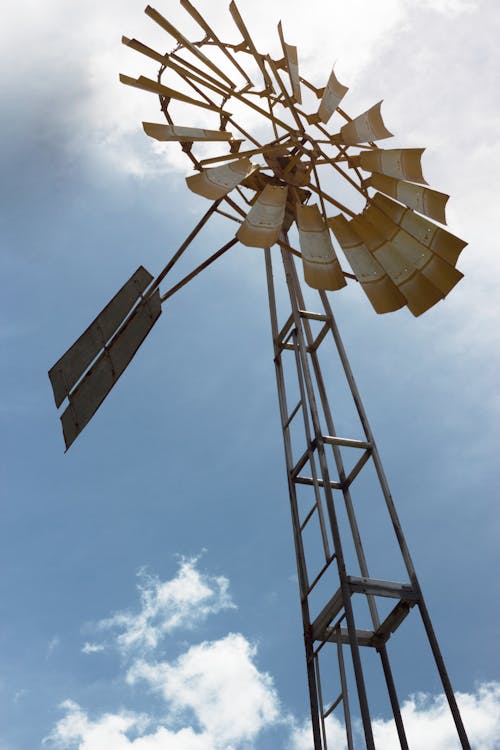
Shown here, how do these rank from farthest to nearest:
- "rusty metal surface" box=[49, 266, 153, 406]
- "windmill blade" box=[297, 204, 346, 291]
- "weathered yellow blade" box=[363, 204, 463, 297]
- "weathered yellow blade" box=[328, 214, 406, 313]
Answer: "rusty metal surface" box=[49, 266, 153, 406] → "weathered yellow blade" box=[328, 214, 406, 313] → "weathered yellow blade" box=[363, 204, 463, 297] → "windmill blade" box=[297, 204, 346, 291]

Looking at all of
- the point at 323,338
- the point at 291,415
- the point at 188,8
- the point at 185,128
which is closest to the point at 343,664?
the point at 291,415

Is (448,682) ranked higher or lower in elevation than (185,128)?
lower

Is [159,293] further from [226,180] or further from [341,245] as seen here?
[341,245]

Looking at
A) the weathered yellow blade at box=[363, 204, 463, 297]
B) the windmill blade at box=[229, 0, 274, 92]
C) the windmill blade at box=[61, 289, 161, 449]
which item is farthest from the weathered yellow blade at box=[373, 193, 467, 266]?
the windmill blade at box=[61, 289, 161, 449]

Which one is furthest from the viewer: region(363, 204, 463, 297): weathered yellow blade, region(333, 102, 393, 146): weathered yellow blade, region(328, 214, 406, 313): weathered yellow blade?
region(333, 102, 393, 146): weathered yellow blade

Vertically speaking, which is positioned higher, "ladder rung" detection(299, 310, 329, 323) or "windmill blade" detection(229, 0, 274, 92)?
"windmill blade" detection(229, 0, 274, 92)

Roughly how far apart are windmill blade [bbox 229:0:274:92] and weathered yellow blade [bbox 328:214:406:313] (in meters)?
2.17

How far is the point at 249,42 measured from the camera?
452 inches

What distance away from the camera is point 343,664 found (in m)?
8.52

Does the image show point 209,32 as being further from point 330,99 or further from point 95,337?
point 95,337

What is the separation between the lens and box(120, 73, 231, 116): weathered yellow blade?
34.5ft

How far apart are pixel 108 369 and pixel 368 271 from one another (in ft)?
11.1

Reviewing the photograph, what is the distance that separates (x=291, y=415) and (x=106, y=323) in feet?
8.47

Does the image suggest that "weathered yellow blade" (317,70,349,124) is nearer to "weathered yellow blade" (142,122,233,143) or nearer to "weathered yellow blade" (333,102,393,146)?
"weathered yellow blade" (333,102,393,146)
